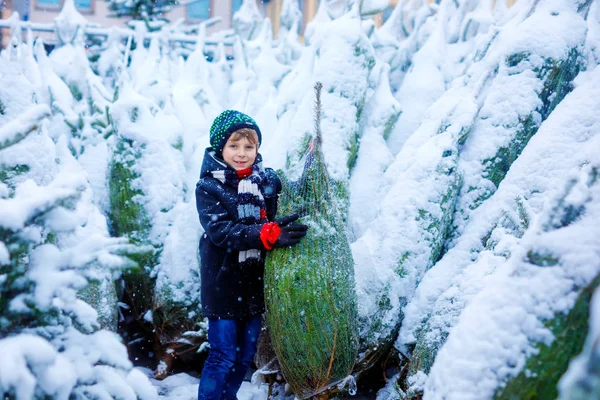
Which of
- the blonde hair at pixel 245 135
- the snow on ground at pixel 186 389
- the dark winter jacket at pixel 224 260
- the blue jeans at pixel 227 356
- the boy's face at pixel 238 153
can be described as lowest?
the snow on ground at pixel 186 389

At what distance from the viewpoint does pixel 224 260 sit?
88.7 inches

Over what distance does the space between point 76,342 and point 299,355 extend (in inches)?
37.9

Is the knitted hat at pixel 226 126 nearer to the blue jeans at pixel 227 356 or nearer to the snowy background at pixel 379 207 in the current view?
the snowy background at pixel 379 207

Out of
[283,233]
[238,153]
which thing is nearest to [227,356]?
[283,233]

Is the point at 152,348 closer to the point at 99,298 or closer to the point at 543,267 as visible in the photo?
the point at 99,298

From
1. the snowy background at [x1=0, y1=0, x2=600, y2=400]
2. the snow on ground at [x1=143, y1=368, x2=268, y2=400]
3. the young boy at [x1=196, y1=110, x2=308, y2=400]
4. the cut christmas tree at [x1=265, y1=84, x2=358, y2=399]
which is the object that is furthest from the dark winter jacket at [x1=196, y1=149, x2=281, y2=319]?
the snow on ground at [x1=143, y1=368, x2=268, y2=400]

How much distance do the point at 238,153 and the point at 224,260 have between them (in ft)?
1.71

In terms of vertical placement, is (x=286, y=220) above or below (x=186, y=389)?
above

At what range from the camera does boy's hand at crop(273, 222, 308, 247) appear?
1.94m

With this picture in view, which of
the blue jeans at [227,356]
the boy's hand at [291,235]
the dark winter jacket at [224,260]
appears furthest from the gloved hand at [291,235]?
the blue jeans at [227,356]

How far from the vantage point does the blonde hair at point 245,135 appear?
2.28m

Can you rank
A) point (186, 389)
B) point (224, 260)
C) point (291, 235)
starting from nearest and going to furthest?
point (291, 235) → point (224, 260) → point (186, 389)

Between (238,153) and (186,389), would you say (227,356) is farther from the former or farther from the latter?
(238,153)

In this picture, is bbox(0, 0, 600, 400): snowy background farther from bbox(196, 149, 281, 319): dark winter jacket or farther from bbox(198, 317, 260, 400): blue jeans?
bbox(196, 149, 281, 319): dark winter jacket
